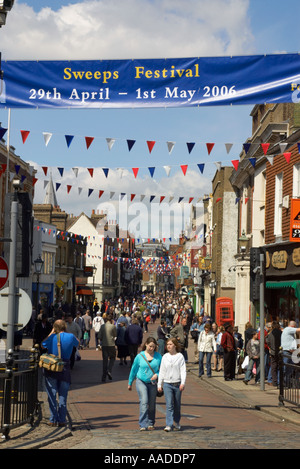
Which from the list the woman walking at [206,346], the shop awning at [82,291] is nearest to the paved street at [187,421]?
the woman walking at [206,346]

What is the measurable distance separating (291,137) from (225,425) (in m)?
14.2

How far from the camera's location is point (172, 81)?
1231cm

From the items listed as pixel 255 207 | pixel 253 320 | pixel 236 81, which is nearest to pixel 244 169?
pixel 255 207

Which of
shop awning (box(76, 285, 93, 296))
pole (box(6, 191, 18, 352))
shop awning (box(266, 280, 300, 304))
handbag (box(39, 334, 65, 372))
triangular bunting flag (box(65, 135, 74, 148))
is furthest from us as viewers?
shop awning (box(76, 285, 93, 296))

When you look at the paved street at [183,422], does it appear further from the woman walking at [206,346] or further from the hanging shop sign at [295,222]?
the hanging shop sign at [295,222]

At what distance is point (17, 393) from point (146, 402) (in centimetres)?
206

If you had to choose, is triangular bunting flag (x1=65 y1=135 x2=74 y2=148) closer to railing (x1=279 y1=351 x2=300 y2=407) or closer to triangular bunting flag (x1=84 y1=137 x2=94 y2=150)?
triangular bunting flag (x1=84 y1=137 x2=94 y2=150)

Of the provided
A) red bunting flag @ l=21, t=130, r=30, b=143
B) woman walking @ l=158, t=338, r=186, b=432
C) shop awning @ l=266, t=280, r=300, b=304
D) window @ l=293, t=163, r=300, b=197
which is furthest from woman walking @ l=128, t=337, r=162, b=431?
window @ l=293, t=163, r=300, b=197

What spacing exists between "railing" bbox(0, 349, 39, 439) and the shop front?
44.2ft

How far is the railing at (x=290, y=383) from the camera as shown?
1327 centimetres

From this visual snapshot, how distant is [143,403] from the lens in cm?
1101

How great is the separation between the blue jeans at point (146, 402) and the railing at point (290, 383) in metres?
3.30

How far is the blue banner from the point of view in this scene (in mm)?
12305

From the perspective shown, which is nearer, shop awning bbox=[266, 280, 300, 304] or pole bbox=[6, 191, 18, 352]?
pole bbox=[6, 191, 18, 352]
